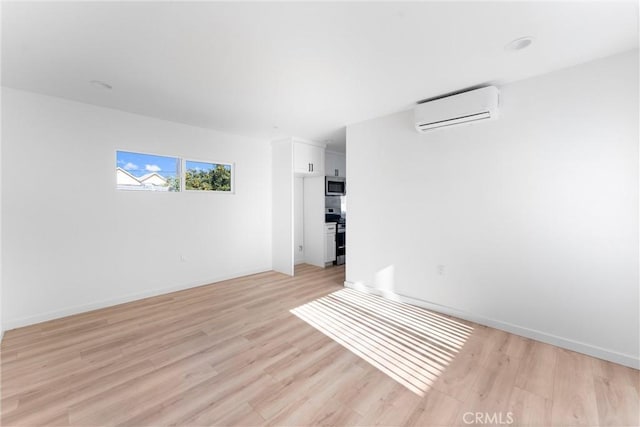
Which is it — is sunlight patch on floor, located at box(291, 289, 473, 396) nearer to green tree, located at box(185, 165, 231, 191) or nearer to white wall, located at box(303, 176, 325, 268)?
white wall, located at box(303, 176, 325, 268)

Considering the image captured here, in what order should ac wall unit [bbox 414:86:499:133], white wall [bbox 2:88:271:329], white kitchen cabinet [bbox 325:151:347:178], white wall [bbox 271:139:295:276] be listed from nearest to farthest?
ac wall unit [bbox 414:86:499:133] < white wall [bbox 2:88:271:329] < white wall [bbox 271:139:295:276] < white kitchen cabinet [bbox 325:151:347:178]

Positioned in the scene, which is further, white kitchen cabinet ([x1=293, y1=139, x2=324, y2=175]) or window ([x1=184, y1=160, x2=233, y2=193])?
white kitchen cabinet ([x1=293, y1=139, x2=324, y2=175])

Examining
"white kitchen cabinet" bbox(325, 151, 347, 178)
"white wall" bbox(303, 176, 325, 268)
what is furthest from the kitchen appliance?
"white kitchen cabinet" bbox(325, 151, 347, 178)

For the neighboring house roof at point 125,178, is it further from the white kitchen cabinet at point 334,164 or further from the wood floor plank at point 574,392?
the wood floor plank at point 574,392

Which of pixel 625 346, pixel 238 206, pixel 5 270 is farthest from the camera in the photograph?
pixel 238 206

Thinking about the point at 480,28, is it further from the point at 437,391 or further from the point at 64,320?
the point at 64,320

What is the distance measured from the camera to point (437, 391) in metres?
1.89

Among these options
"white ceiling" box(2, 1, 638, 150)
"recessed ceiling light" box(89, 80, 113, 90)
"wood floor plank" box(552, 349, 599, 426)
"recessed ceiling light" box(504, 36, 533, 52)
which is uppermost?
"recessed ceiling light" box(504, 36, 533, 52)

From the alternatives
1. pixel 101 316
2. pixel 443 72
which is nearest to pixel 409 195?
pixel 443 72

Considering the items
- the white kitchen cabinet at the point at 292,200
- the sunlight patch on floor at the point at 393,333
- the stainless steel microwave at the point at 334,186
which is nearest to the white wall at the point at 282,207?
the white kitchen cabinet at the point at 292,200

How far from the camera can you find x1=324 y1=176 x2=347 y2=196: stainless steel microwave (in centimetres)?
562

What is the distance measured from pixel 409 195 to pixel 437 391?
7.23 ft

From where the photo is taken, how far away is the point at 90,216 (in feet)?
10.8

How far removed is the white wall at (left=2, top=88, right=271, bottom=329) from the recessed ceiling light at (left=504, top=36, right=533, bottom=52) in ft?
13.1
